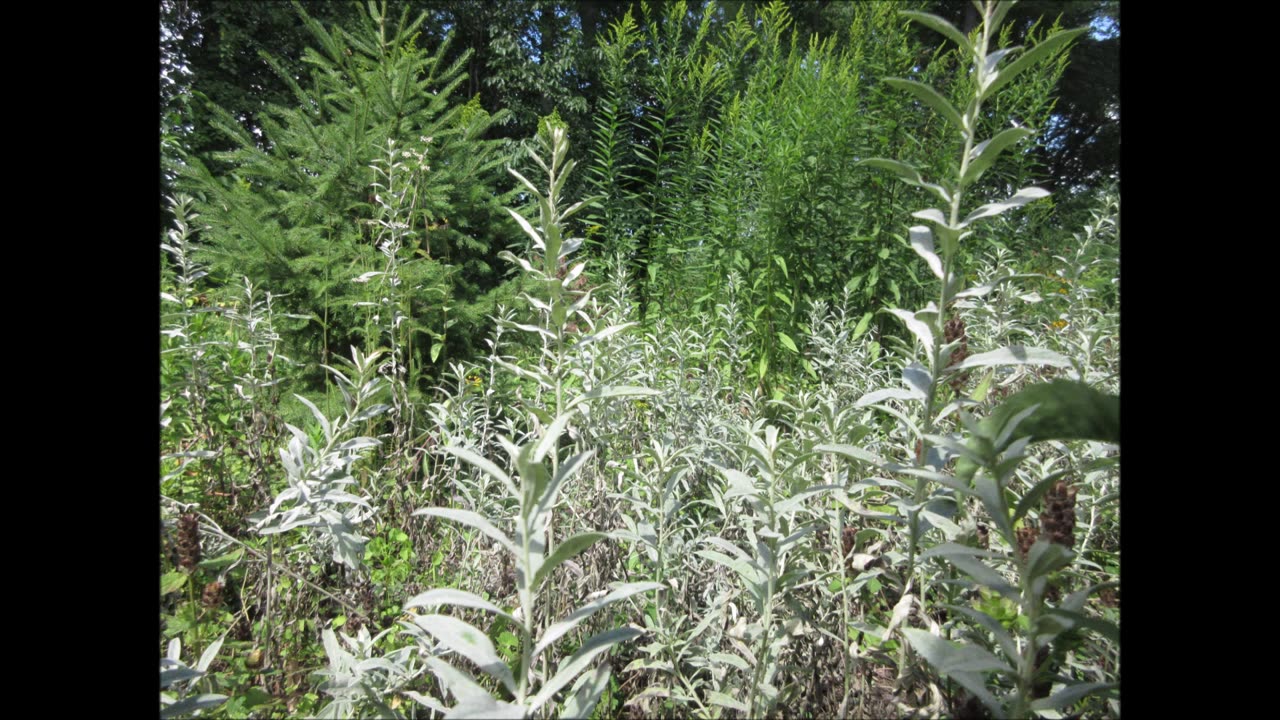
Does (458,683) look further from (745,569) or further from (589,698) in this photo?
(745,569)

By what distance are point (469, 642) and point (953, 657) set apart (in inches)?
21.1

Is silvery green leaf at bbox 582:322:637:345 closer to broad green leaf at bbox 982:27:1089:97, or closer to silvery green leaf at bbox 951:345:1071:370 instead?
silvery green leaf at bbox 951:345:1071:370

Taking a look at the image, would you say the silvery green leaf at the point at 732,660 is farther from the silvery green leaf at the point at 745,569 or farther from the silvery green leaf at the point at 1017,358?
the silvery green leaf at the point at 1017,358

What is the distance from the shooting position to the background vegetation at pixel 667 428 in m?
0.79

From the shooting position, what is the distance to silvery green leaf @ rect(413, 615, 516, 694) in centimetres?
63

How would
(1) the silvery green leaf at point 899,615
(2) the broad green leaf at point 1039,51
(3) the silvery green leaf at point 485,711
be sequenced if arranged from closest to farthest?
(3) the silvery green leaf at point 485,711 → (2) the broad green leaf at point 1039,51 → (1) the silvery green leaf at point 899,615

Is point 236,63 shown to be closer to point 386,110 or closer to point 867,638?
point 386,110

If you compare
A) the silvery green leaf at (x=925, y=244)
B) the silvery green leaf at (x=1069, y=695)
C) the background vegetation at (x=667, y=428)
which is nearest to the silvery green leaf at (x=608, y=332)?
the background vegetation at (x=667, y=428)

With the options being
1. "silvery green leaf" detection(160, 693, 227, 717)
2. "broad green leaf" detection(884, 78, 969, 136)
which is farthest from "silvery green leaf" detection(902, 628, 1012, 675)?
"silvery green leaf" detection(160, 693, 227, 717)
